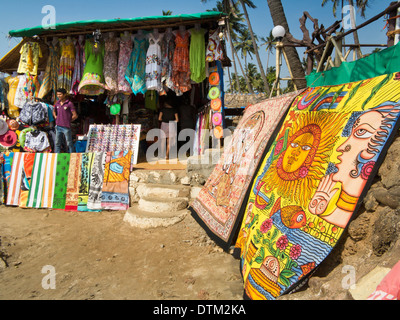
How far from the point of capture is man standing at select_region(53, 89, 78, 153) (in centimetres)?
573

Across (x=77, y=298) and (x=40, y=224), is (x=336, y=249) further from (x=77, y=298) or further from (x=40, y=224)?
(x=40, y=224)

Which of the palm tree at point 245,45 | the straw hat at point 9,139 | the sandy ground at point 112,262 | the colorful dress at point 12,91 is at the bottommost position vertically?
the sandy ground at point 112,262

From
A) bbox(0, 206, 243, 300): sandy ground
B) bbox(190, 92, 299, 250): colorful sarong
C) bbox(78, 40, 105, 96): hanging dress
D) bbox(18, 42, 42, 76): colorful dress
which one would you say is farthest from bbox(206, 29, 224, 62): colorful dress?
bbox(18, 42, 42, 76): colorful dress

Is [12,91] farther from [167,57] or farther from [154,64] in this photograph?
[167,57]

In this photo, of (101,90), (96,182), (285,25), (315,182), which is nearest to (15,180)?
(96,182)

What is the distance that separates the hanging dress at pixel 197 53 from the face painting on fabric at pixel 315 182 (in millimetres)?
3683

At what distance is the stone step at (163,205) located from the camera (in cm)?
427

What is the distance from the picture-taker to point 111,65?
6.35 metres

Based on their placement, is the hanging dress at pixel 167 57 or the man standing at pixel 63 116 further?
the hanging dress at pixel 167 57

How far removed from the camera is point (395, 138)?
5.83ft

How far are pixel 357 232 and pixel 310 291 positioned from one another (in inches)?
18.7

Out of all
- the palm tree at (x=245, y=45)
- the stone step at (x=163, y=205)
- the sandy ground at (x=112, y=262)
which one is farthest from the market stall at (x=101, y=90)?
the palm tree at (x=245, y=45)

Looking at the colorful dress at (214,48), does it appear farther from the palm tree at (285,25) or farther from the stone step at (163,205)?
the stone step at (163,205)

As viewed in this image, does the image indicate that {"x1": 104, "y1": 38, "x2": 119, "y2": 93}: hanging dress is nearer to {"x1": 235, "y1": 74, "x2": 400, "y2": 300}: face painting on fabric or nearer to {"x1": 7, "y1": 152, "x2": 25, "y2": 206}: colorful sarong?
{"x1": 7, "y1": 152, "x2": 25, "y2": 206}: colorful sarong
